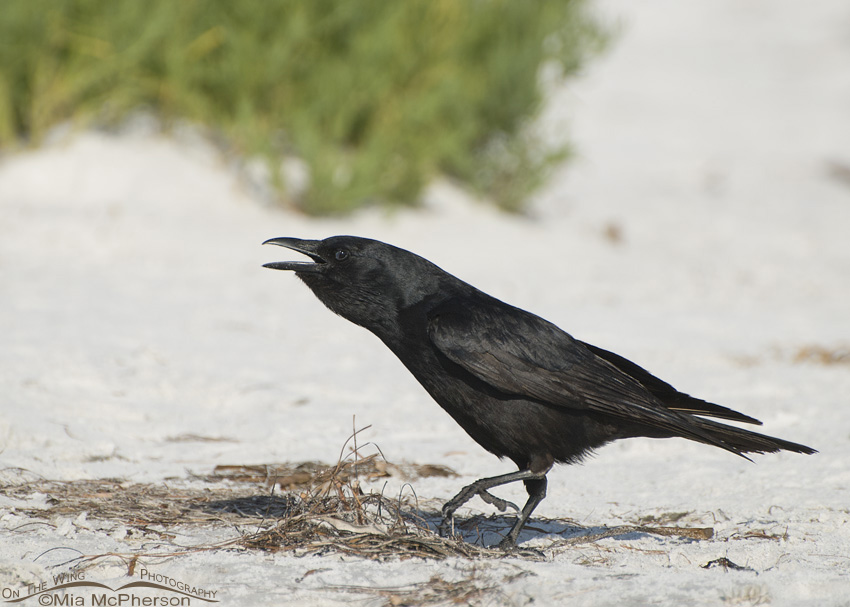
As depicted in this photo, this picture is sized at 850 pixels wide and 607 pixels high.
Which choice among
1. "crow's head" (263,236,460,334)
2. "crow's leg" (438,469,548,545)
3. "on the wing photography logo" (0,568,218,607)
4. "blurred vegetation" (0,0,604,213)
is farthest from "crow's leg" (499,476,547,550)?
"blurred vegetation" (0,0,604,213)

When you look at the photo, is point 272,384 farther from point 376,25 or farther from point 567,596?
point 376,25

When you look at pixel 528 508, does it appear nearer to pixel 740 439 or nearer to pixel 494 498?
pixel 494 498

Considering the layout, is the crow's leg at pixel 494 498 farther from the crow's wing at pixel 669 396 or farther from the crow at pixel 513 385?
the crow's wing at pixel 669 396

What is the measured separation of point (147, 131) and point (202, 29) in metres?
1.18

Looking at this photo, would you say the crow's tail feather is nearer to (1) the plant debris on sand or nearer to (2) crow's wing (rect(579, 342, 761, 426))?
(2) crow's wing (rect(579, 342, 761, 426))

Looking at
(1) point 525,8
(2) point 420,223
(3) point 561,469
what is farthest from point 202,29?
(3) point 561,469

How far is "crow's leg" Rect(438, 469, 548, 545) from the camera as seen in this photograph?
3.10m

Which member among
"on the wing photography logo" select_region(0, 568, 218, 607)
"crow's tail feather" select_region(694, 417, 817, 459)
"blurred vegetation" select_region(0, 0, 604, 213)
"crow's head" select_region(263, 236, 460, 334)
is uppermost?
"blurred vegetation" select_region(0, 0, 604, 213)

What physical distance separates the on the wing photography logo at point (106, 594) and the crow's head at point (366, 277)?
1.24m

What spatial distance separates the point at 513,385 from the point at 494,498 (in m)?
0.43

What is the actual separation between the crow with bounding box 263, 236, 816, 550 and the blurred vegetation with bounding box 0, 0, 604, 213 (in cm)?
601

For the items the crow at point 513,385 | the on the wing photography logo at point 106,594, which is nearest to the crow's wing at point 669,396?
the crow at point 513,385

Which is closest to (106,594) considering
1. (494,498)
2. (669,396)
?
(494,498)

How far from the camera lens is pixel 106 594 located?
246 cm
